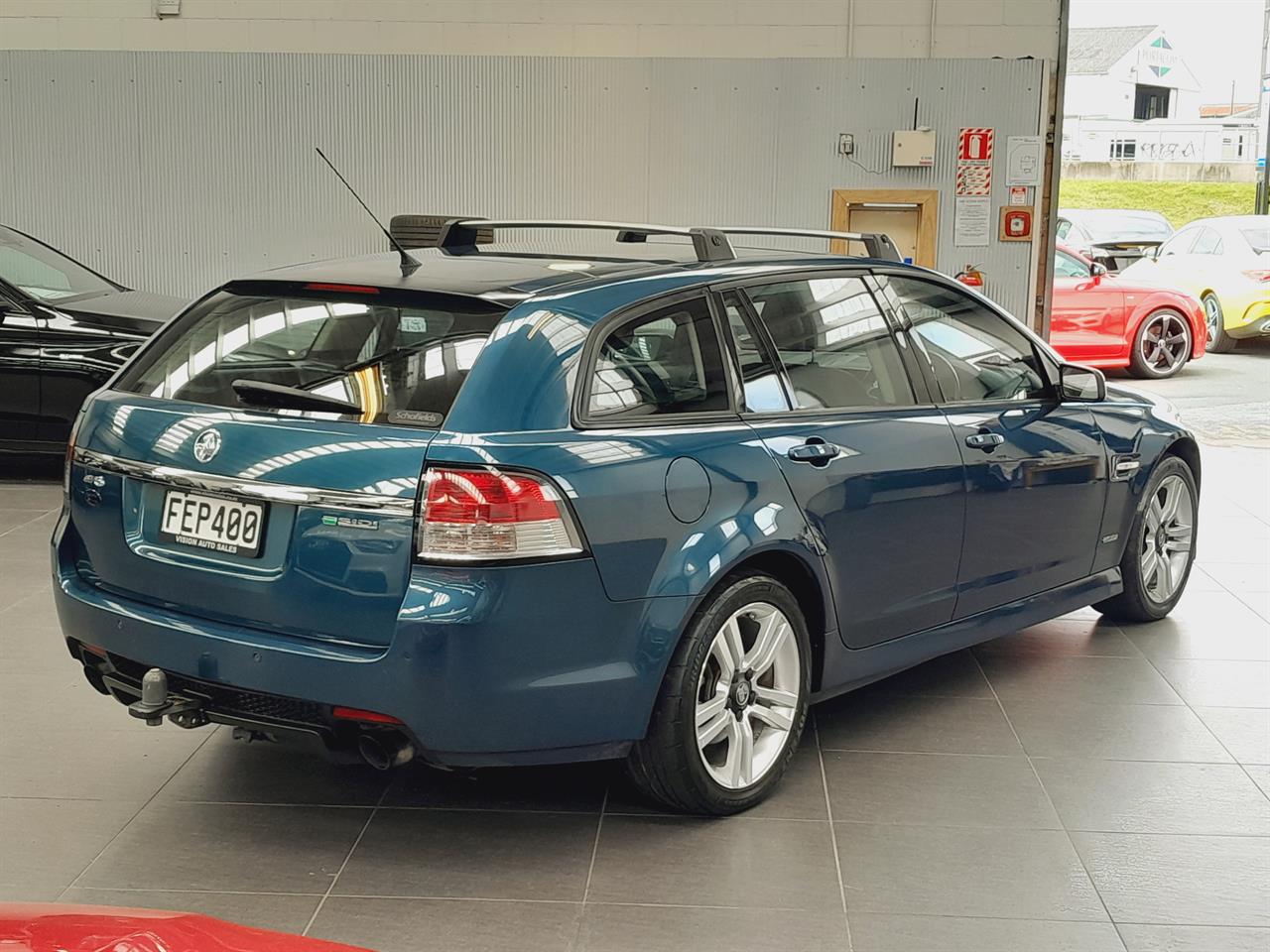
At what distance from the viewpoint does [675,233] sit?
443 centimetres

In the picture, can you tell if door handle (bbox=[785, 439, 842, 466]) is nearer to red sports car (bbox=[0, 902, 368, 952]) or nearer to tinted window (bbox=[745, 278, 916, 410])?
tinted window (bbox=[745, 278, 916, 410])

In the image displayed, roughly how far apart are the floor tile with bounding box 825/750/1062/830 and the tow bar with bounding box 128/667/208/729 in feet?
5.32

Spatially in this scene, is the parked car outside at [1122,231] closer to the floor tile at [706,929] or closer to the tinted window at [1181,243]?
the tinted window at [1181,243]

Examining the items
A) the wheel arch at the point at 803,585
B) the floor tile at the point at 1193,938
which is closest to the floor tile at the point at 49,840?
the wheel arch at the point at 803,585

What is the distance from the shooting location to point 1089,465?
5148mm

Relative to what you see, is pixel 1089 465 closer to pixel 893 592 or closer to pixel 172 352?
pixel 893 592

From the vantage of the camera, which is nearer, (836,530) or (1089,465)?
(836,530)

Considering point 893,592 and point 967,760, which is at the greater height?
point 893,592

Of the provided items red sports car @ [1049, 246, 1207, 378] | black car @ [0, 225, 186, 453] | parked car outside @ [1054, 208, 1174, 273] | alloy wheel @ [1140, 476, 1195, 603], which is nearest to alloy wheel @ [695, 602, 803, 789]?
alloy wheel @ [1140, 476, 1195, 603]

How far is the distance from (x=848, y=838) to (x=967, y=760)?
0.71 metres

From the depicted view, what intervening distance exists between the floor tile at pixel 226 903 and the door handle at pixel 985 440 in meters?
2.30

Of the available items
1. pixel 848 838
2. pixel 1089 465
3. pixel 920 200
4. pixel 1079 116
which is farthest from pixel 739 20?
pixel 1079 116

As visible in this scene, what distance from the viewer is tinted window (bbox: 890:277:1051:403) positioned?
470 centimetres

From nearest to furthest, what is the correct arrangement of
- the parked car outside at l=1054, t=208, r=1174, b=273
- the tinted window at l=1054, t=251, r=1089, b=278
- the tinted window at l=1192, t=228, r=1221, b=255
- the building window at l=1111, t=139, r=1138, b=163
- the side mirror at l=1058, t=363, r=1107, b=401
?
the side mirror at l=1058, t=363, r=1107, b=401, the tinted window at l=1054, t=251, r=1089, b=278, the tinted window at l=1192, t=228, r=1221, b=255, the parked car outside at l=1054, t=208, r=1174, b=273, the building window at l=1111, t=139, r=1138, b=163
